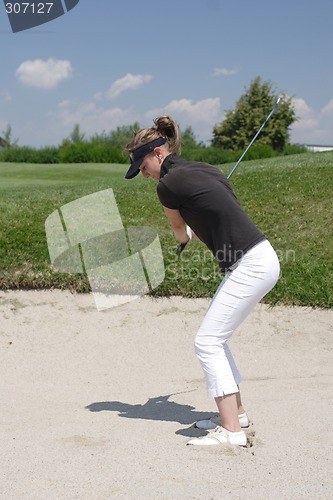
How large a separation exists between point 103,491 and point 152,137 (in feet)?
7.76

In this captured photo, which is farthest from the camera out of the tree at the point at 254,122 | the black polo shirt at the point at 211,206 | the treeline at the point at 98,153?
the tree at the point at 254,122

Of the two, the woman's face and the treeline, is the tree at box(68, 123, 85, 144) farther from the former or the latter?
the woman's face

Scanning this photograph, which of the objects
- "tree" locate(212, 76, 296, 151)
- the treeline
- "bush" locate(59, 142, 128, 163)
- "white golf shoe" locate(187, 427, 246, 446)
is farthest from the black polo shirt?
"tree" locate(212, 76, 296, 151)

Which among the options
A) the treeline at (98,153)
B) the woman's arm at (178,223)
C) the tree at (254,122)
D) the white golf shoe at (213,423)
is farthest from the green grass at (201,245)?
the tree at (254,122)

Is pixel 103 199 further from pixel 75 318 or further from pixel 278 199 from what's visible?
pixel 75 318

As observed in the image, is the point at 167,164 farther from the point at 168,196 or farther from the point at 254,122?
the point at 254,122

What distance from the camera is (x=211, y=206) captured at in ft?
15.3

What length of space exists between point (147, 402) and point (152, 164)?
256cm

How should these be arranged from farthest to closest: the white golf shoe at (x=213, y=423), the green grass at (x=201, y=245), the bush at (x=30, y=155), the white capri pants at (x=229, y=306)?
the bush at (x=30, y=155) < the green grass at (x=201, y=245) < the white golf shoe at (x=213, y=423) < the white capri pants at (x=229, y=306)

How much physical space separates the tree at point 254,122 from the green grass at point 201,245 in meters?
28.1

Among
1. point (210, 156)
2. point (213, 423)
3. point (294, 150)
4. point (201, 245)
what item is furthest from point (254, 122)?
point (213, 423)

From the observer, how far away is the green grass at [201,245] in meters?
8.88

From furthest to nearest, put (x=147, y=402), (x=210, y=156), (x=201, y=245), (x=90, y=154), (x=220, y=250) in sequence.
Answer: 1. (x=90, y=154)
2. (x=210, y=156)
3. (x=201, y=245)
4. (x=147, y=402)
5. (x=220, y=250)

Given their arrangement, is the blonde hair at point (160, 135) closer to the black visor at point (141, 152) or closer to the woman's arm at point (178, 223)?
the black visor at point (141, 152)
